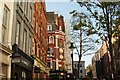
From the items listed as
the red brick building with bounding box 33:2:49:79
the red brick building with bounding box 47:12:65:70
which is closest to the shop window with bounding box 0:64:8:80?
the red brick building with bounding box 33:2:49:79

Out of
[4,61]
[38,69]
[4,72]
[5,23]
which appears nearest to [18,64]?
[4,72]

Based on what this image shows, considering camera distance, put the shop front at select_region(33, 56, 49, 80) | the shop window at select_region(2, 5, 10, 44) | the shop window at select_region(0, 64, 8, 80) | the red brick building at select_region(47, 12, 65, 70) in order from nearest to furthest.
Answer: the shop window at select_region(0, 64, 8, 80) < the shop window at select_region(2, 5, 10, 44) < the shop front at select_region(33, 56, 49, 80) < the red brick building at select_region(47, 12, 65, 70)

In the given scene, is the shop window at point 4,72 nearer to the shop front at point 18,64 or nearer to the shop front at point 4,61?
the shop front at point 4,61

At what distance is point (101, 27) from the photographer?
18016 mm

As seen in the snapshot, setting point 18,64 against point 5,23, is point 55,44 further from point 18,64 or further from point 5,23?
point 5,23

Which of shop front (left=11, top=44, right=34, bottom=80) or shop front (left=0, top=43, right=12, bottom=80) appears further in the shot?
shop front (left=11, top=44, right=34, bottom=80)

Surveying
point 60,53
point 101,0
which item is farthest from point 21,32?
point 60,53

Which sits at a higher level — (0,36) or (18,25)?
(18,25)

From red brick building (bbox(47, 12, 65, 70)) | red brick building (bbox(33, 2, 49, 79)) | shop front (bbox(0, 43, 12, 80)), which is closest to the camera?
shop front (bbox(0, 43, 12, 80))

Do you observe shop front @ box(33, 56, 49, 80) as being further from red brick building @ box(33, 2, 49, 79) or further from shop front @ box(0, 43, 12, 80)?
shop front @ box(0, 43, 12, 80)

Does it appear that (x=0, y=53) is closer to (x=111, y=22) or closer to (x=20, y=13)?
(x=20, y=13)

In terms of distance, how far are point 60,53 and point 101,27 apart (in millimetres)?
42474

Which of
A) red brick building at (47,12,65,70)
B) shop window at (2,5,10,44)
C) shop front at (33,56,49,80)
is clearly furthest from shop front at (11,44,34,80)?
red brick building at (47,12,65,70)

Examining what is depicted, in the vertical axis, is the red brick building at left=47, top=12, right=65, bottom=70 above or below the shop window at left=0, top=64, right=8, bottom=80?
above
